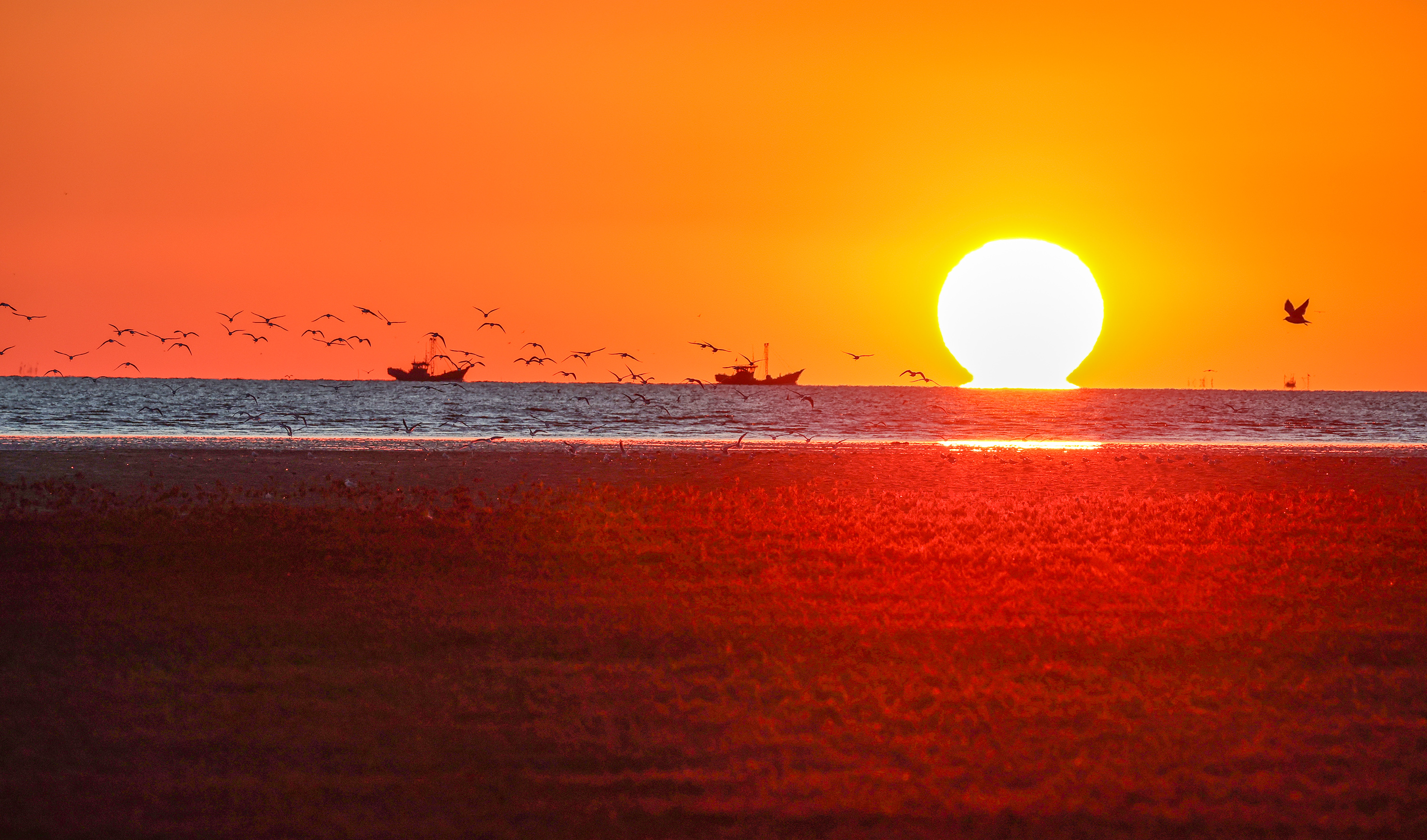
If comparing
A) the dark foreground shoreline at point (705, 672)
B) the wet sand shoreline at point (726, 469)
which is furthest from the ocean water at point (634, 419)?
the dark foreground shoreline at point (705, 672)

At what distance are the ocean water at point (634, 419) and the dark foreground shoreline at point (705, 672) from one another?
2680 centimetres

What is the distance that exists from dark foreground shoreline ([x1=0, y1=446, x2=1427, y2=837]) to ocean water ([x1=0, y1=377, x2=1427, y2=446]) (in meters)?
26.8

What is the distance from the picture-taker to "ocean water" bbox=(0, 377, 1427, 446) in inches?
2037

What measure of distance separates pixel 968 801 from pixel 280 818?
155 inches

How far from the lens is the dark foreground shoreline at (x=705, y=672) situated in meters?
6.36

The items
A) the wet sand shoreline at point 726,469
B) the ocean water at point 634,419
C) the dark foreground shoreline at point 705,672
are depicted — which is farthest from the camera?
the ocean water at point 634,419

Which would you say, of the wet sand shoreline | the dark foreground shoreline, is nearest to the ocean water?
the wet sand shoreline

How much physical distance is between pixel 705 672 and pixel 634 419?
213 feet

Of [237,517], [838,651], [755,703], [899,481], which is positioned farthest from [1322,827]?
[899,481]

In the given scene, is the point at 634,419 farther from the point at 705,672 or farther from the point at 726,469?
the point at 705,672

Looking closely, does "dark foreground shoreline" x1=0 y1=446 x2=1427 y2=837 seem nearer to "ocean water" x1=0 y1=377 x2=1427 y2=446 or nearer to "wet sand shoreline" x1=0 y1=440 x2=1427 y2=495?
"wet sand shoreline" x1=0 y1=440 x2=1427 y2=495

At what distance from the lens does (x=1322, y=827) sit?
6145 millimetres

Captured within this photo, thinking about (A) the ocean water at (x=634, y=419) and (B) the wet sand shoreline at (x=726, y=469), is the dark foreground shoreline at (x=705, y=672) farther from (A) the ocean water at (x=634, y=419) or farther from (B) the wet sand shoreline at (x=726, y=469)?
(A) the ocean water at (x=634, y=419)

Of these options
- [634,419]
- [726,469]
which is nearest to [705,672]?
[726,469]
